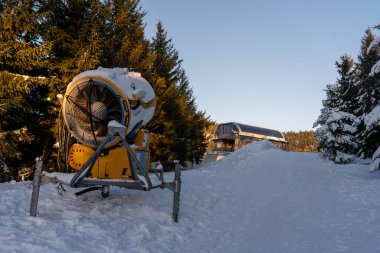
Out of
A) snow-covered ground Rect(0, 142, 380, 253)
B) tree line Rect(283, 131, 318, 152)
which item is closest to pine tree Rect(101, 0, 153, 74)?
snow-covered ground Rect(0, 142, 380, 253)

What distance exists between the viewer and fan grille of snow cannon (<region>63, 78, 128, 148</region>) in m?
6.89

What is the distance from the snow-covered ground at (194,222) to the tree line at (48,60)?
19.8ft

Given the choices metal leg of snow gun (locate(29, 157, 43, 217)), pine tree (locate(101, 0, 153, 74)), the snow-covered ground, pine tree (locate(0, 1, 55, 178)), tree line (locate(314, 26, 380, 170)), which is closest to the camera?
the snow-covered ground

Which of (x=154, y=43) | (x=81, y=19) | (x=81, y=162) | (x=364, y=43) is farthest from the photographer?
(x=364, y=43)

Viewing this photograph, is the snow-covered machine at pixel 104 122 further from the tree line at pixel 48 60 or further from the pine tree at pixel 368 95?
the pine tree at pixel 368 95

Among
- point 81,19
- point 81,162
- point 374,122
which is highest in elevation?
point 81,19

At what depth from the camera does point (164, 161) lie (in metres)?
22.6

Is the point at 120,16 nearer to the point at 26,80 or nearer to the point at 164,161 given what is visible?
the point at 26,80

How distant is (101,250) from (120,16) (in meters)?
16.1

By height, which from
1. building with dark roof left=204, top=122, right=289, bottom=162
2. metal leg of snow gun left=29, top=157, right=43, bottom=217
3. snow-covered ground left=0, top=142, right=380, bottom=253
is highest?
building with dark roof left=204, top=122, right=289, bottom=162

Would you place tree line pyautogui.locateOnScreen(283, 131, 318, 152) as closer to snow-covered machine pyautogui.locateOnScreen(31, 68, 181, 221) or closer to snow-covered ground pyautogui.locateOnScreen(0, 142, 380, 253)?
snow-covered ground pyautogui.locateOnScreen(0, 142, 380, 253)

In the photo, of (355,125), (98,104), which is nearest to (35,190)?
(98,104)

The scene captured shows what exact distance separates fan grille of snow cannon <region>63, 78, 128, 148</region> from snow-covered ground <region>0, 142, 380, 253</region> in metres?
1.60

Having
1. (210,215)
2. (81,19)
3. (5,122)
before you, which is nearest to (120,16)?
(81,19)
